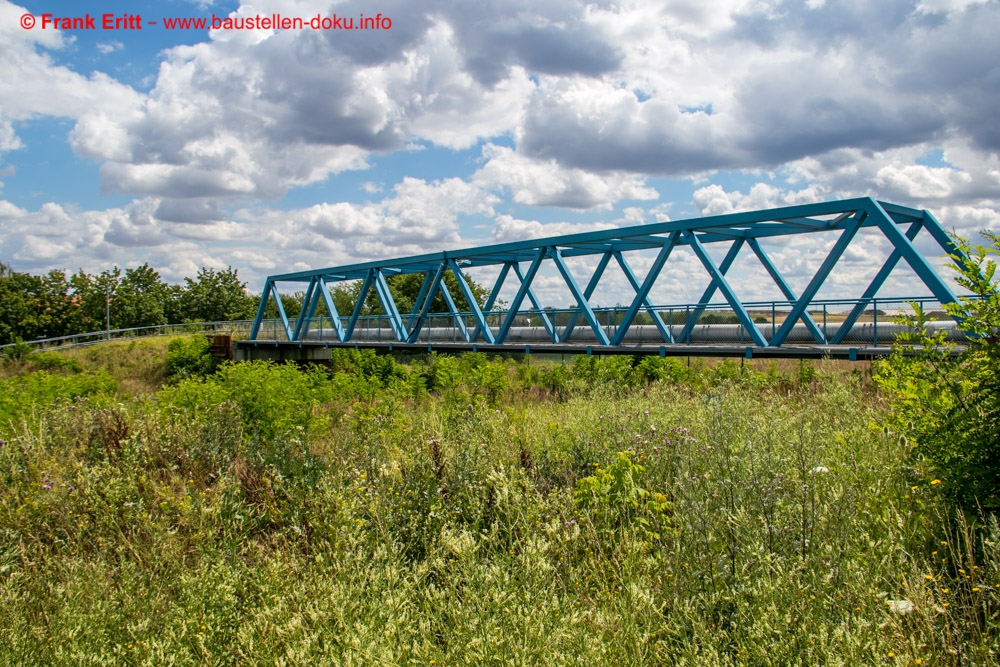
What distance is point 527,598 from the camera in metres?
2.89

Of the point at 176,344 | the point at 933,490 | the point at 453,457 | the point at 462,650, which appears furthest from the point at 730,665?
the point at 176,344

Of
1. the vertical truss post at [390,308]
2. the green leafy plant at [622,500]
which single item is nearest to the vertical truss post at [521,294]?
the vertical truss post at [390,308]

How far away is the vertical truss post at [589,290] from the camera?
20422 mm

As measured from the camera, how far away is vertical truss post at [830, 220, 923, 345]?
47.1 ft

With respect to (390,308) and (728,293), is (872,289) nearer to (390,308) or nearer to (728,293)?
(728,293)

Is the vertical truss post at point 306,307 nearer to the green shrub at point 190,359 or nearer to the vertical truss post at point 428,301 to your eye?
the green shrub at point 190,359

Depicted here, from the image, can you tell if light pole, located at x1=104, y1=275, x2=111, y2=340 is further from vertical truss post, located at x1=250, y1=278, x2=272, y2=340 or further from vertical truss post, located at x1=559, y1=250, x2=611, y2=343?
vertical truss post, located at x1=559, y1=250, x2=611, y2=343

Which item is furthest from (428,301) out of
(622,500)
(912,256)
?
(622,500)

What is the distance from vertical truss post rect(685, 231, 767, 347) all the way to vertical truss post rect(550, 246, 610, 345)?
3.39 m

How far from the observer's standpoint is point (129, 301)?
5419 cm

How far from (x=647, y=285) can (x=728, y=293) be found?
2.30 m

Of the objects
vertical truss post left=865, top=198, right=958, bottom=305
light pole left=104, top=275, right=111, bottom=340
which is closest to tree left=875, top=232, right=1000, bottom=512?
vertical truss post left=865, top=198, right=958, bottom=305

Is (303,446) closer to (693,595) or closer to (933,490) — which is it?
(693,595)

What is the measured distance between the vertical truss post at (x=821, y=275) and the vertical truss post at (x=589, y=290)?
682 centimetres
